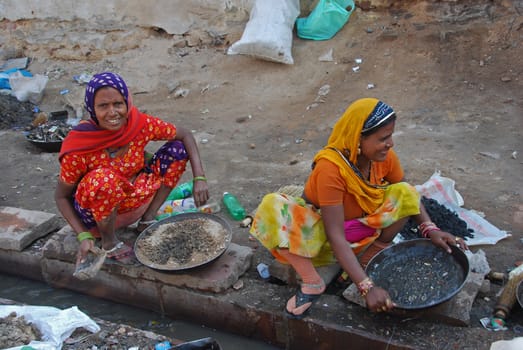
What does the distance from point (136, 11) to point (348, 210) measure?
6860 mm

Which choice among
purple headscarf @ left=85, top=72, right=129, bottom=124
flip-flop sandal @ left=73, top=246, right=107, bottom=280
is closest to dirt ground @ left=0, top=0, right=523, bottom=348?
flip-flop sandal @ left=73, top=246, right=107, bottom=280

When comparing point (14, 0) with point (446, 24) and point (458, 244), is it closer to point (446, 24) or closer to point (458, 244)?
point (446, 24)

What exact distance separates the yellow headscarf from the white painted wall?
581 cm

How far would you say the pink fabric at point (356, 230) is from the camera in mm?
2766

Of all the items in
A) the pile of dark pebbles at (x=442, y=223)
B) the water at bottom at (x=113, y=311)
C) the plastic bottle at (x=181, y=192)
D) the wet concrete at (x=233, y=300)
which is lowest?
the water at bottom at (x=113, y=311)

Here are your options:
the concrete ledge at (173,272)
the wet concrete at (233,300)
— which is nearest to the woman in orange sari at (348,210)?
the wet concrete at (233,300)

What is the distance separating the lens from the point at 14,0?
9.19 metres

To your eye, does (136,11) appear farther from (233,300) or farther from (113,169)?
(233,300)

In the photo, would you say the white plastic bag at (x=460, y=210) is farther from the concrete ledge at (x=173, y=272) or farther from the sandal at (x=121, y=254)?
the sandal at (x=121, y=254)

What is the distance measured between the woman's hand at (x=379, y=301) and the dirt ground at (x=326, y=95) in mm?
1280

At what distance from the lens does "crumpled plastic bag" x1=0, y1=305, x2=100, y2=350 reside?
8.45 feet

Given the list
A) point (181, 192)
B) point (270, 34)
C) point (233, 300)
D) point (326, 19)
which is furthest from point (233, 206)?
point (326, 19)

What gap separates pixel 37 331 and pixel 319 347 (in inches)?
56.9

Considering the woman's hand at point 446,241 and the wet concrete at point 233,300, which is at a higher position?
the woman's hand at point 446,241
